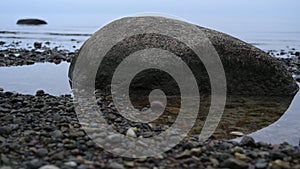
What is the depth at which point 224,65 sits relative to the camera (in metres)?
7.11

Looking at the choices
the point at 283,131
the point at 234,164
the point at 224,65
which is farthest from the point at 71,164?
the point at 224,65

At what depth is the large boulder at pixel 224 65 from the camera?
690cm

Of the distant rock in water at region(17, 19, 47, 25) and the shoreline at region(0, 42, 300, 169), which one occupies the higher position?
the distant rock in water at region(17, 19, 47, 25)

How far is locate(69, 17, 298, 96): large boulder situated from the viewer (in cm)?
690

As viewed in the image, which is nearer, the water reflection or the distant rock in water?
the water reflection

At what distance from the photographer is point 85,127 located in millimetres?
4441

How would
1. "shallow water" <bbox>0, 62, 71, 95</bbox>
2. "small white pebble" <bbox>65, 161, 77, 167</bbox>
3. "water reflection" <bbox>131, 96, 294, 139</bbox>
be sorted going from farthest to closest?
"shallow water" <bbox>0, 62, 71, 95</bbox> < "water reflection" <bbox>131, 96, 294, 139</bbox> < "small white pebble" <bbox>65, 161, 77, 167</bbox>

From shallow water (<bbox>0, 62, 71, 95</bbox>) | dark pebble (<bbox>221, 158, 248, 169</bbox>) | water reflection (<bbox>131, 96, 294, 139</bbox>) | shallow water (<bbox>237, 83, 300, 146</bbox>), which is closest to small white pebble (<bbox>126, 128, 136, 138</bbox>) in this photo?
water reflection (<bbox>131, 96, 294, 139</bbox>)

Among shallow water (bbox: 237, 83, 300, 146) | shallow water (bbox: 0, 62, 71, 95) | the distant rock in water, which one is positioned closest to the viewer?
shallow water (bbox: 237, 83, 300, 146)

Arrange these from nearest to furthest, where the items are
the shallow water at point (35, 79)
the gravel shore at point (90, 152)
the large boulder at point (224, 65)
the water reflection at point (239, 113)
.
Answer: the gravel shore at point (90, 152) → the water reflection at point (239, 113) → the large boulder at point (224, 65) → the shallow water at point (35, 79)

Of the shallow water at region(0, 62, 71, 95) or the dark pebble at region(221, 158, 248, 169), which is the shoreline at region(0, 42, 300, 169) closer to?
the dark pebble at region(221, 158, 248, 169)

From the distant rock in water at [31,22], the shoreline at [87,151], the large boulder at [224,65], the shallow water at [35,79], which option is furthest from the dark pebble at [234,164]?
the distant rock in water at [31,22]

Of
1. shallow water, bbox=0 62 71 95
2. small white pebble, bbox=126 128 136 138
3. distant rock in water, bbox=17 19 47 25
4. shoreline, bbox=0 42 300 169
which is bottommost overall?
shoreline, bbox=0 42 300 169

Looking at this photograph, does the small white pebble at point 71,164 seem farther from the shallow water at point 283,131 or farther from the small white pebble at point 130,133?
the shallow water at point 283,131
